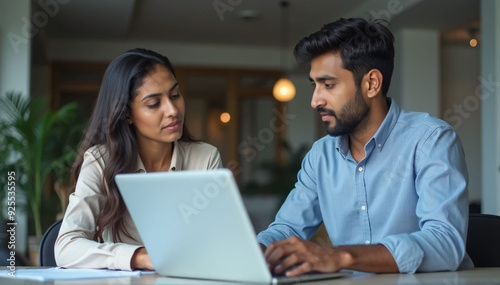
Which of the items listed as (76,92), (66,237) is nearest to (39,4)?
(76,92)

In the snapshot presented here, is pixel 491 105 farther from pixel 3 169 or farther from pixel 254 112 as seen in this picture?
pixel 254 112

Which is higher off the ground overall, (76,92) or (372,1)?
(372,1)

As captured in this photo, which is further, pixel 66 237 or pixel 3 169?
pixel 3 169

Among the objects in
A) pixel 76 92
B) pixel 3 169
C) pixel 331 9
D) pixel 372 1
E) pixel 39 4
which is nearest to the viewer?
pixel 3 169

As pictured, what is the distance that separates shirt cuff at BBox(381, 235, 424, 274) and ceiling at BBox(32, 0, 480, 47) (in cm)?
488

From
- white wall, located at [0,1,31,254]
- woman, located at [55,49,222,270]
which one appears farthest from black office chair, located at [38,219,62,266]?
white wall, located at [0,1,31,254]

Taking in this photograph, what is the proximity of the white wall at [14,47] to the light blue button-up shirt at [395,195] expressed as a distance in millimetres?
4523

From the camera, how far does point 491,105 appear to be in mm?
5121

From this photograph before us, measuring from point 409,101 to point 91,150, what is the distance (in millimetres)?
5606

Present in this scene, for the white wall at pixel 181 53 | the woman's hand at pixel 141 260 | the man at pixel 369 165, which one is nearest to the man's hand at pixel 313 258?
the man at pixel 369 165

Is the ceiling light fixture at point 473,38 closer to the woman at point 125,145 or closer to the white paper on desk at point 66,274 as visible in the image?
the woman at point 125,145

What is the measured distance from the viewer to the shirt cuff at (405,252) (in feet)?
4.25

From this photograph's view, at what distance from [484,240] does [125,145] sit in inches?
46.1

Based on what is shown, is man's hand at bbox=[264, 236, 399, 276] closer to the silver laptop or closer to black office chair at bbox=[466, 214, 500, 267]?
the silver laptop
